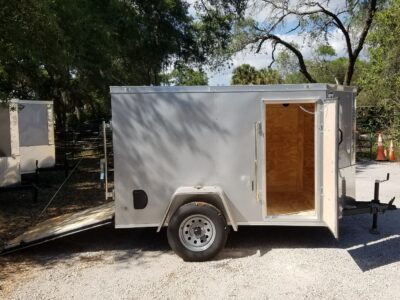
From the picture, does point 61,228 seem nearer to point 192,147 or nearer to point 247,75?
point 192,147

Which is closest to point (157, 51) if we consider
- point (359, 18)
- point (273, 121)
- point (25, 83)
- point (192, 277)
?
point (25, 83)

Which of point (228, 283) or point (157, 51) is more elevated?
point (157, 51)

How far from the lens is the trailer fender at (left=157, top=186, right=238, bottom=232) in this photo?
646cm

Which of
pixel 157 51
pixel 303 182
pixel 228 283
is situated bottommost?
pixel 228 283

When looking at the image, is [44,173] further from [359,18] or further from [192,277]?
[359,18]

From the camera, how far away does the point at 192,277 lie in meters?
5.82

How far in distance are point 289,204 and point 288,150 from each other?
170 cm

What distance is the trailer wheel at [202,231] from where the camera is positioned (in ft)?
20.9

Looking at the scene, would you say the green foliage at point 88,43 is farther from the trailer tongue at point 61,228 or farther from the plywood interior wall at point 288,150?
the plywood interior wall at point 288,150

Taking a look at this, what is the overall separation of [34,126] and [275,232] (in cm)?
863

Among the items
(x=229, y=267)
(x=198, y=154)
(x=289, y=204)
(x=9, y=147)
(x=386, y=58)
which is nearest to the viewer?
(x=229, y=267)

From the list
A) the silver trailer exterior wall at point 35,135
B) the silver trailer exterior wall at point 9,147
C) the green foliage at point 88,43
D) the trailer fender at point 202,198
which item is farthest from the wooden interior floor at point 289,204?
the silver trailer exterior wall at point 35,135

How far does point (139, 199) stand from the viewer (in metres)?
6.62

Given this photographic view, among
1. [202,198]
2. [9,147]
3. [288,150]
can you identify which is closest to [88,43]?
[9,147]
